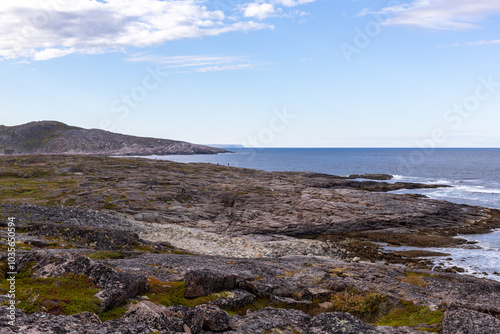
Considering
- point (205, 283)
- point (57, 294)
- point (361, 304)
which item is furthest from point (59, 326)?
point (361, 304)

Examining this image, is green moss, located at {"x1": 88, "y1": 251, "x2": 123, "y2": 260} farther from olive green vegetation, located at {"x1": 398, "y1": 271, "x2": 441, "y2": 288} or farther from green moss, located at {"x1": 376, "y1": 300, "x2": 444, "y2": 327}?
olive green vegetation, located at {"x1": 398, "y1": 271, "x2": 441, "y2": 288}

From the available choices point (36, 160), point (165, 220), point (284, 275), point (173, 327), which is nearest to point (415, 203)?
point (165, 220)

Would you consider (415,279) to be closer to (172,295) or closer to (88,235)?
(172,295)

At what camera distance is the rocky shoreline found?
37.6ft

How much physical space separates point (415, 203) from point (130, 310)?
7205 centimetres

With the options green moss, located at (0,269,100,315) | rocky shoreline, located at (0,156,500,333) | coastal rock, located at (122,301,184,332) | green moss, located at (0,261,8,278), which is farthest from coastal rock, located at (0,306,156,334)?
green moss, located at (0,261,8,278)

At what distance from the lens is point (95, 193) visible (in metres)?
61.3

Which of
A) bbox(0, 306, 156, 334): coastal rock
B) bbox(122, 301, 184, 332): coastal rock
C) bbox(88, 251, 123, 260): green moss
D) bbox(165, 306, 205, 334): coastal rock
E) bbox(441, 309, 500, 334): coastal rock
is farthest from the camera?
bbox(88, 251, 123, 260): green moss

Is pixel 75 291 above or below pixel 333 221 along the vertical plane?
above

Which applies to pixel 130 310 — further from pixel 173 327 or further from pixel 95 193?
pixel 95 193

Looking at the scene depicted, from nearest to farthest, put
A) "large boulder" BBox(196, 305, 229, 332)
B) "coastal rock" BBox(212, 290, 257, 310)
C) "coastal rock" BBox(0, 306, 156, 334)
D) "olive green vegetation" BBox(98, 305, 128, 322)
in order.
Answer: "coastal rock" BBox(0, 306, 156, 334), "large boulder" BBox(196, 305, 229, 332), "olive green vegetation" BBox(98, 305, 128, 322), "coastal rock" BBox(212, 290, 257, 310)

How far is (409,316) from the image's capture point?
1630cm

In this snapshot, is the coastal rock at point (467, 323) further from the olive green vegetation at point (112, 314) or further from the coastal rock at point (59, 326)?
the olive green vegetation at point (112, 314)

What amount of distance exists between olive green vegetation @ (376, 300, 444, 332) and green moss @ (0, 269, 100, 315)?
12.0m
